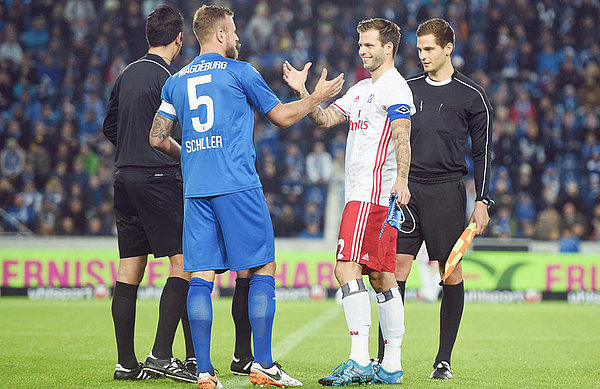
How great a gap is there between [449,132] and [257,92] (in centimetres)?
173

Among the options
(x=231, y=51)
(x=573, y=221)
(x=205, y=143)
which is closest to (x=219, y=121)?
(x=205, y=143)

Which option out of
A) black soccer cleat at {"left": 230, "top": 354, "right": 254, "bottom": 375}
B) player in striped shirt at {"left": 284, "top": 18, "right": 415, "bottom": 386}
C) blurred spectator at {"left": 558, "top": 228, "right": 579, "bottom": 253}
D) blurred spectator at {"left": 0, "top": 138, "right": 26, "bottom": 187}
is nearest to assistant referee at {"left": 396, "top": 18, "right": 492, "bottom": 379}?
player in striped shirt at {"left": 284, "top": 18, "right": 415, "bottom": 386}

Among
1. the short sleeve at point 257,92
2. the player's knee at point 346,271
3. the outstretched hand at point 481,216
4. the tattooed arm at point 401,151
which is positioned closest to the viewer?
the short sleeve at point 257,92

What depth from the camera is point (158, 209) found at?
18.5 ft

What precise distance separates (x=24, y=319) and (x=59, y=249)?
3.89 meters

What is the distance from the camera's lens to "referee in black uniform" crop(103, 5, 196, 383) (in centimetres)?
557

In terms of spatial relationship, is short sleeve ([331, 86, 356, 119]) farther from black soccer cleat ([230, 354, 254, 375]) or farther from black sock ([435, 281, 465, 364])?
black soccer cleat ([230, 354, 254, 375])

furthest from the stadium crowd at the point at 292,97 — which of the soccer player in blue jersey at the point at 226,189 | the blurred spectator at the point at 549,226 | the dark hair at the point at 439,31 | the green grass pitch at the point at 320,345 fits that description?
the soccer player in blue jersey at the point at 226,189

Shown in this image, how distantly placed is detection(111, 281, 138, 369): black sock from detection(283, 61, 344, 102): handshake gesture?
184cm

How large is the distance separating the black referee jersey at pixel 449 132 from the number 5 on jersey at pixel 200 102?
1749mm

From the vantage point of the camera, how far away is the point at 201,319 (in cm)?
499

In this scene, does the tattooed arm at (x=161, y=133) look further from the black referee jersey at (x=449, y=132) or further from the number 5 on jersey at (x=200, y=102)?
the black referee jersey at (x=449, y=132)

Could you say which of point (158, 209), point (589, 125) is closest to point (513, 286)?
point (589, 125)

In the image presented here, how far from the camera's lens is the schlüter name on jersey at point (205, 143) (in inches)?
199
